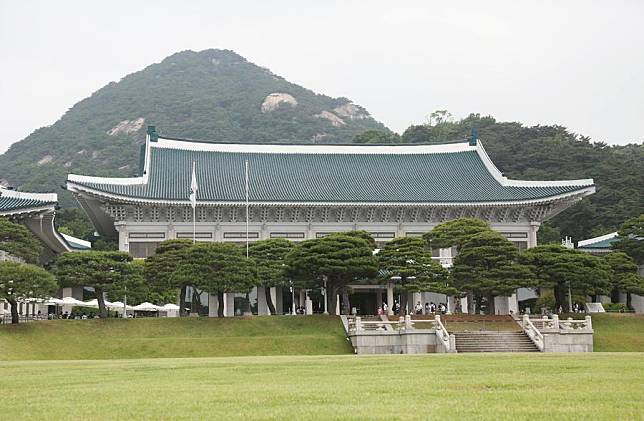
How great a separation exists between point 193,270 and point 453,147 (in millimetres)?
32612

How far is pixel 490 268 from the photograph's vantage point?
4788 centimetres

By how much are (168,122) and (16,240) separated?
Answer: 119 metres

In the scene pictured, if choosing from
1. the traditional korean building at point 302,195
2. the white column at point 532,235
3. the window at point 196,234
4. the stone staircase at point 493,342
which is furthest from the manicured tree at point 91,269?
the white column at point 532,235

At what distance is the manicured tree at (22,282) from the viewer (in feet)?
130

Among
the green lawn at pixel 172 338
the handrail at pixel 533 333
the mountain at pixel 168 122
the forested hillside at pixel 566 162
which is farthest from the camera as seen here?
the mountain at pixel 168 122

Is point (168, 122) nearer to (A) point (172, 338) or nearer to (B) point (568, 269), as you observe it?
(B) point (568, 269)

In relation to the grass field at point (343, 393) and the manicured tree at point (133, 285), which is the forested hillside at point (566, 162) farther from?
the grass field at point (343, 393)

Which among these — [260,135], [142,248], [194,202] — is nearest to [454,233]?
[194,202]

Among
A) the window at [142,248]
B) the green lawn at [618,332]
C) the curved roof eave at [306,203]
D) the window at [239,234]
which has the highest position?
the curved roof eave at [306,203]

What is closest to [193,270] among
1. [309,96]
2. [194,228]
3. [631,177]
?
[194,228]

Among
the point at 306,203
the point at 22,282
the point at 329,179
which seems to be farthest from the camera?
the point at 329,179

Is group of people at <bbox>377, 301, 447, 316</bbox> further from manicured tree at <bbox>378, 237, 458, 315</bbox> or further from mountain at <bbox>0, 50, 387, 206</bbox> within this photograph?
mountain at <bbox>0, 50, 387, 206</bbox>

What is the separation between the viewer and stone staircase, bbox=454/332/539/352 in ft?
128

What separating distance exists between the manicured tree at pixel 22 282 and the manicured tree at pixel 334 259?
13.1 m
